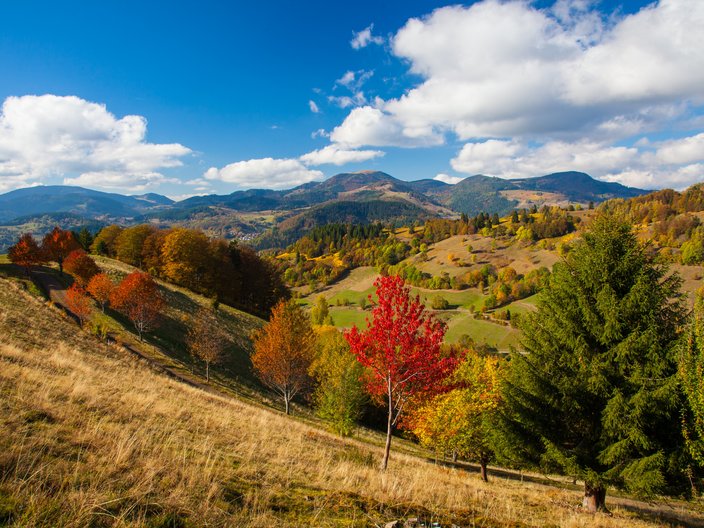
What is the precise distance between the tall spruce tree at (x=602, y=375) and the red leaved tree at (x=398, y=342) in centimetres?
350

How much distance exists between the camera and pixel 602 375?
13281mm

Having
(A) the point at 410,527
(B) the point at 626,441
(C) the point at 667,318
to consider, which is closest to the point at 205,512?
(A) the point at 410,527

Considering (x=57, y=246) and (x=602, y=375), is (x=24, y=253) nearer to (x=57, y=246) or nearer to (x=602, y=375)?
(x=57, y=246)

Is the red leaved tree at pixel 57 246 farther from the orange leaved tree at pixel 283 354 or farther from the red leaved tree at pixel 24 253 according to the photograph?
the orange leaved tree at pixel 283 354

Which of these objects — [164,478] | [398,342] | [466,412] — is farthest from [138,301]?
[164,478]

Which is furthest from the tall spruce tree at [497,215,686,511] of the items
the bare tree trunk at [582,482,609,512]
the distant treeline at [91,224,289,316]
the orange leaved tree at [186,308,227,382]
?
the distant treeline at [91,224,289,316]

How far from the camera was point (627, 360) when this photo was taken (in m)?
13.1

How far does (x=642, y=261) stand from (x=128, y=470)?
17.6m

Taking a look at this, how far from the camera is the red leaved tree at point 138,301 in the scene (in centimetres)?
4283

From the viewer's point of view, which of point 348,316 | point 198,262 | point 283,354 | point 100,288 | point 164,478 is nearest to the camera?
point 164,478

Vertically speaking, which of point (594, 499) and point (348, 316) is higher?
point (594, 499)

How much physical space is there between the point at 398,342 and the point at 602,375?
7.88 m

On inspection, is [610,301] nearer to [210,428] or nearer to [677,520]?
[677,520]

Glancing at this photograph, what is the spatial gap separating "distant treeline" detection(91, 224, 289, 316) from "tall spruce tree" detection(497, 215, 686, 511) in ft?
217
